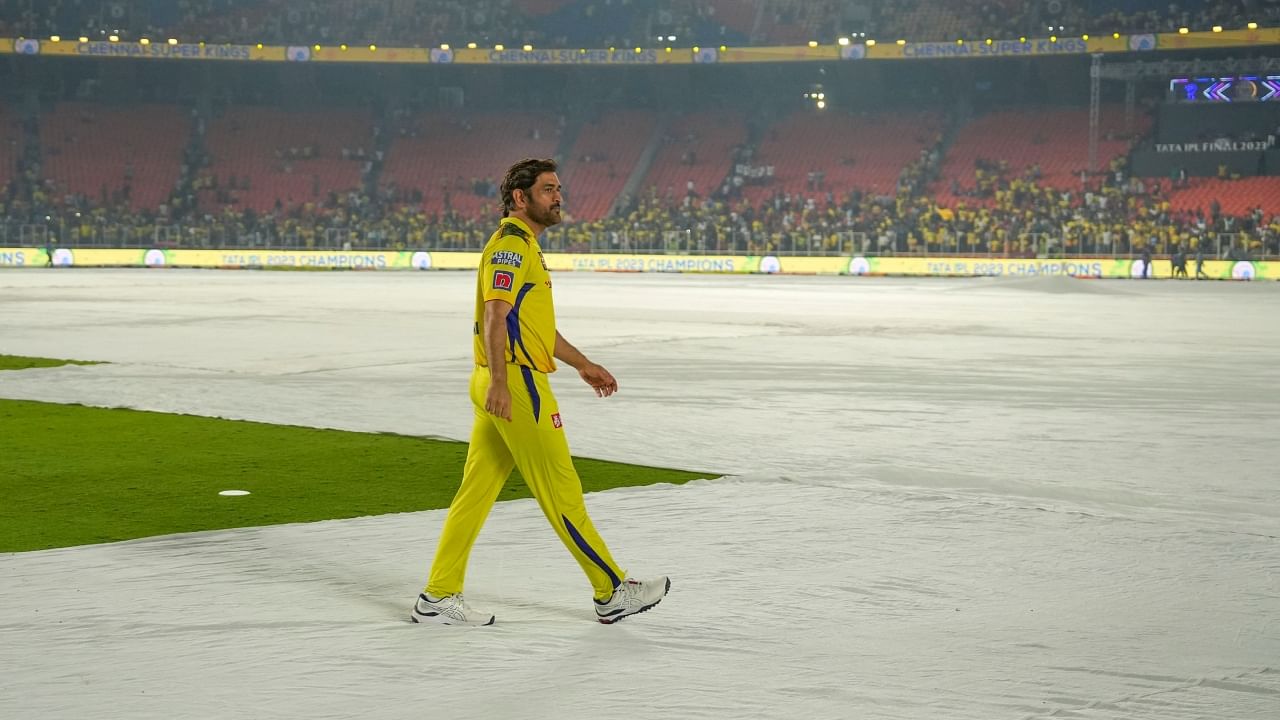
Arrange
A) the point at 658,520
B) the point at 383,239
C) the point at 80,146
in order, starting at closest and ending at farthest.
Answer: the point at 658,520 < the point at 383,239 < the point at 80,146

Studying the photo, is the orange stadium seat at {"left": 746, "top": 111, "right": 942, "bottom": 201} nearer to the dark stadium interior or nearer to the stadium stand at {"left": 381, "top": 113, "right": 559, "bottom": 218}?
the dark stadium interior

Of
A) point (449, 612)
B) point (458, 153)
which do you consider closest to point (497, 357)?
point (449, 612)

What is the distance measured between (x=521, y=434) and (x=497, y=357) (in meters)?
0.33

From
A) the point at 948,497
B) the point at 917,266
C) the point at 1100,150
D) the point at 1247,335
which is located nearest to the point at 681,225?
the point at 917,266

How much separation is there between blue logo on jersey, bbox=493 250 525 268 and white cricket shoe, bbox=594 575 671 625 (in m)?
1.39

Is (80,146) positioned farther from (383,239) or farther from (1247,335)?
(1247,335)

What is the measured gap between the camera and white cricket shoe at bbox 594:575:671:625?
6359mm

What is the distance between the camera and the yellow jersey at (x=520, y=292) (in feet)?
20.1

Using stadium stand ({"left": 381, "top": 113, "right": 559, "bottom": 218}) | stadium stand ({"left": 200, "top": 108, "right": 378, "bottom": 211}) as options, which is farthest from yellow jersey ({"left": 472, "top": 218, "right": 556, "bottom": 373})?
stadium stand ({"left": 200, "top": 108, "right": 378, "bottom": 211})

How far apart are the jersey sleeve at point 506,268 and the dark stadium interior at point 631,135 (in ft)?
160

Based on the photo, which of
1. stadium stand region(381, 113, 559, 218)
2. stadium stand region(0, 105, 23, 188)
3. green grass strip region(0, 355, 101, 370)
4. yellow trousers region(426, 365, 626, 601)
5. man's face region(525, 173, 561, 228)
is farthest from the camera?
stadium stand region(381, 113, 559, 218)

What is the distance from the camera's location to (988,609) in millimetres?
Result: 6672

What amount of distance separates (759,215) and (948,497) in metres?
53.9

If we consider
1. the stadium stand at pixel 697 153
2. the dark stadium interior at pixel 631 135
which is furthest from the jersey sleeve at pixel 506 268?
the stadium stand at pixel 697 153
